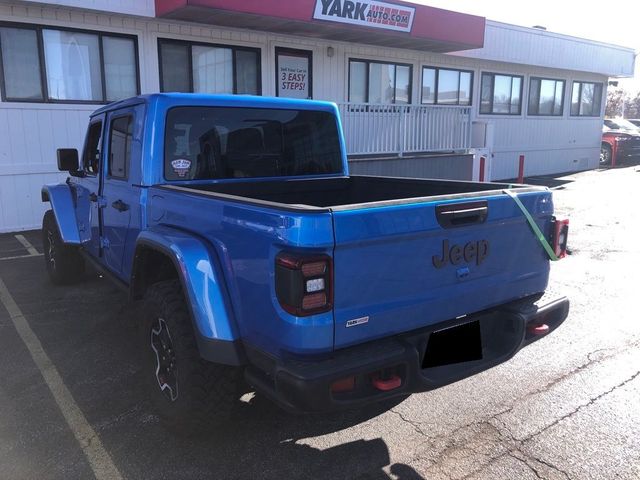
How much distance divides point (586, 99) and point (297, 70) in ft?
46.5

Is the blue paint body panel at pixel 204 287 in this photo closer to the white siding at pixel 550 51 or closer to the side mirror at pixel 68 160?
the side mirror at pixel 68 160

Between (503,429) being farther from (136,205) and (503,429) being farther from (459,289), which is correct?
(136,205)

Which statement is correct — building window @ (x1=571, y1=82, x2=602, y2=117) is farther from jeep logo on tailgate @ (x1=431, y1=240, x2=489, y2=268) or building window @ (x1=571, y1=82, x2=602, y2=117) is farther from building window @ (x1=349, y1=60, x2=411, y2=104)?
jeep logo on tailgate @ (x1=431, y1=240, x2=489, y2=268)

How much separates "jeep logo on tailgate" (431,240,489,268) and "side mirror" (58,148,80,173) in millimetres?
3951

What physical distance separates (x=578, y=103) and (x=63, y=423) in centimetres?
2157

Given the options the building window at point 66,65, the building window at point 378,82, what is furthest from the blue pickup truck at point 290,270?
the building window at point 378,82

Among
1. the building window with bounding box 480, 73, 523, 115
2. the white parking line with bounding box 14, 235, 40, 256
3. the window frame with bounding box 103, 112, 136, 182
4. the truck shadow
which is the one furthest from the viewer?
the building window with bounding box 480, 73, 523, 115

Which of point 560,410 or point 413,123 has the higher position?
point 413,123

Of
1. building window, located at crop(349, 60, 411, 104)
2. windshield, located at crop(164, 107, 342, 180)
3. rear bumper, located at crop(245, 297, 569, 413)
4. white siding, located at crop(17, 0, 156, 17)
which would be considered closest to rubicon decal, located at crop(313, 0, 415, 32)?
building window, located at crop(349, 60, 411, 104)

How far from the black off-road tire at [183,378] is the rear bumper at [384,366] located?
0.34 meters

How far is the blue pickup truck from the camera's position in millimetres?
2336

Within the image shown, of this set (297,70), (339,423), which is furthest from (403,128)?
(339,423)

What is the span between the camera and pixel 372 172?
1130 cm

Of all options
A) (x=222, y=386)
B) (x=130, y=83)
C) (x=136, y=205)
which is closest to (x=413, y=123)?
(x=130, y=83)
